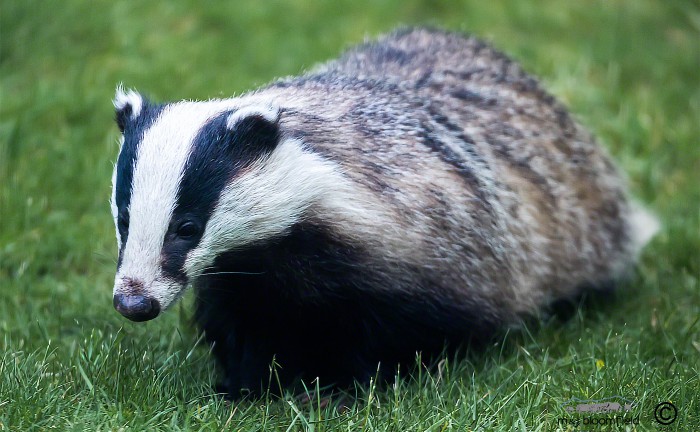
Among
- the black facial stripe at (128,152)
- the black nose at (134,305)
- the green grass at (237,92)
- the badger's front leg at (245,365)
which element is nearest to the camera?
the black nose at (134,305)

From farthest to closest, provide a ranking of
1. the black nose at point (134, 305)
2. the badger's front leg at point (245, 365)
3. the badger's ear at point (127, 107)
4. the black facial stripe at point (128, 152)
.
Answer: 1. the badger's front leg at point (245, 365)
2. the badger's ear at point (127, 107)
3. the black facial stripe at point (128, 152)
4. the black nose at point (134, 305)

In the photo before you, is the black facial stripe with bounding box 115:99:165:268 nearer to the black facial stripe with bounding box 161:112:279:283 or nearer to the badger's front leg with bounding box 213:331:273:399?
the black facial stripe with bounding box 161:112:279:283

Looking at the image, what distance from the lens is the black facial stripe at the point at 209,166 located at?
140 inches

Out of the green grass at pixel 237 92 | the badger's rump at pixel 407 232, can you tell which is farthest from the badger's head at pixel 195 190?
the green grass at pixel 237 92

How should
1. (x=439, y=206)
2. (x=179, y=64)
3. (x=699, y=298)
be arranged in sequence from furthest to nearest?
(x=179, y=64) < (x=699, y=298) < (x=439, y=206)

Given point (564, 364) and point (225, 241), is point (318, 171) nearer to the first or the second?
point (225, 241)

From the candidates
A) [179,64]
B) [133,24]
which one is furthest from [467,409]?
[133,24]

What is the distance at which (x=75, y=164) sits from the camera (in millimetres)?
5949

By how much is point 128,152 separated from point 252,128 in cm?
44

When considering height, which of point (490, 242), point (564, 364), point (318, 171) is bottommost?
point (564, 364)

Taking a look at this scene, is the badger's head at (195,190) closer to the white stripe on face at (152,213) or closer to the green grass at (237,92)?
the white stripe on face at (152,213)

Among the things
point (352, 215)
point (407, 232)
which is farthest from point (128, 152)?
point (407, 232)

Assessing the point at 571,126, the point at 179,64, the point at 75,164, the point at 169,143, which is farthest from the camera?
the point at 179,64

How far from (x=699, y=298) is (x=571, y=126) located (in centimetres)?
106
